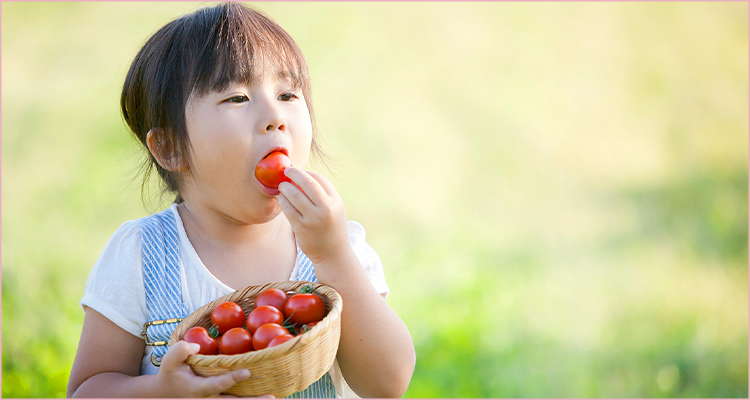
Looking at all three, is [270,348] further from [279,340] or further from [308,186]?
[308,186]

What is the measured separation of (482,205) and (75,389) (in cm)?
294

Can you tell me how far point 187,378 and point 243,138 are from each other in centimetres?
56

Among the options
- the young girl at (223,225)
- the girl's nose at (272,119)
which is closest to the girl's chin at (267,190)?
the young girl at (223,225)

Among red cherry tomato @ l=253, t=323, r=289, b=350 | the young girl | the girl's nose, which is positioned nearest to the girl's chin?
the young girl

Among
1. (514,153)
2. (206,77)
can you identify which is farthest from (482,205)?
(206,77)

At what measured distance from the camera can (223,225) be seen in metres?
1.70

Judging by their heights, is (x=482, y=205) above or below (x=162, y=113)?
below

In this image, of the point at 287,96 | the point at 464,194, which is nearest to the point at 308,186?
the point at 287,96

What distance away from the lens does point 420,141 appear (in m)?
4.54

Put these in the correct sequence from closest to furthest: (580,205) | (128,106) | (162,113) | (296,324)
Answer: (296,324) < (162,113) < (128,106) < (580,205)

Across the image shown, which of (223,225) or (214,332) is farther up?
(223,225)

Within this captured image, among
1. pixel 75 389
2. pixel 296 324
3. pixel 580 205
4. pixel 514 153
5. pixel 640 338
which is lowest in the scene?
pixel 640 338

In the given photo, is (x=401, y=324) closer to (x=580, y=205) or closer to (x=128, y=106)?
(x=128, y=106)

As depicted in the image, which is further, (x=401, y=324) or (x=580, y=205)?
(x=580, y=205)
